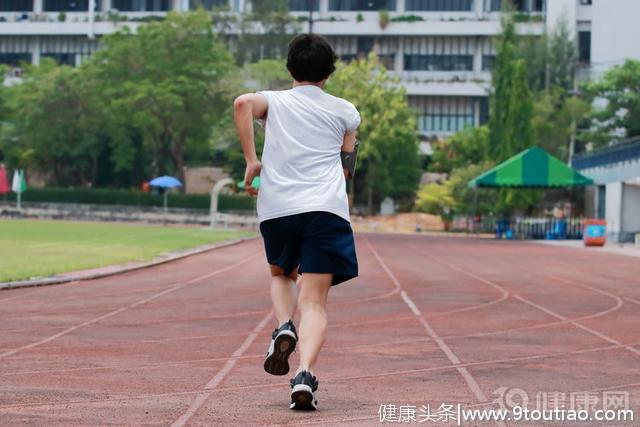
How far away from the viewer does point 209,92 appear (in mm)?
74438

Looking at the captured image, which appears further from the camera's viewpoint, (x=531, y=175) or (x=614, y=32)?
(x=614, y=32)

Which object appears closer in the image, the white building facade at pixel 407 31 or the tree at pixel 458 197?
the tree at pixel 458 197

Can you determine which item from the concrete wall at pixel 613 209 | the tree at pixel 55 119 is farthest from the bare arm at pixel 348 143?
the tree at pixel 55 119

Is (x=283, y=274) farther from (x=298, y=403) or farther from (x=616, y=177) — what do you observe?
(x=616, y=177)

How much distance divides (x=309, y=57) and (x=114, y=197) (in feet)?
232

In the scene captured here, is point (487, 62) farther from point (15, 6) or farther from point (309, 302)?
point (309, 302)

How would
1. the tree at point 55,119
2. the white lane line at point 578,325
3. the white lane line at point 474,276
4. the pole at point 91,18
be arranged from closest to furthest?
the white lane line at point 578,325, the white lane line at point 474,276, the tree at point 55,119, the pole at point 91,18

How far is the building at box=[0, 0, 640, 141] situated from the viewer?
312 feet

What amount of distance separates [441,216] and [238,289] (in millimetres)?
53421

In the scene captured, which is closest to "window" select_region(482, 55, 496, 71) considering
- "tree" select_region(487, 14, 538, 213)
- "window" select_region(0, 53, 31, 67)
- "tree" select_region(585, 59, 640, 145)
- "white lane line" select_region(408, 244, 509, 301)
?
"tree" select_region(487, 14, 538, 213)

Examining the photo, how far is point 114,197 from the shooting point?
77.1 m

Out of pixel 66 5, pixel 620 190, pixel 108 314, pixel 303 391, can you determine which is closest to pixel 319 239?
pixel 303 391

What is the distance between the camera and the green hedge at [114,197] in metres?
74.9

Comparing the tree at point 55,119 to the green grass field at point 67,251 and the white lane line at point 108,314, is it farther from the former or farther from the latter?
the white lane line at point 108,314
